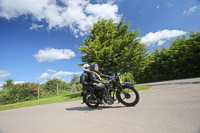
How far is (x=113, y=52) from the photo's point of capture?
9984mm

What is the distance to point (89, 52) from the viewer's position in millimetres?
9992

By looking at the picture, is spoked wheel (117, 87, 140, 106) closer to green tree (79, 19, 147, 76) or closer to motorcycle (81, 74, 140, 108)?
motorcycle (81, 74, 140, 108)

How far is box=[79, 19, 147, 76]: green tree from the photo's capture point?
9875 mm

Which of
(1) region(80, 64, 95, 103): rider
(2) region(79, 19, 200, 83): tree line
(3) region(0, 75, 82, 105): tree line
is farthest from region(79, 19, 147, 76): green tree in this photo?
(3) region(0, 75, 82, 105): tree line

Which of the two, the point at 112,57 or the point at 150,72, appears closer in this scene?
the point at 112,57

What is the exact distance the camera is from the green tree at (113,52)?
9875mm

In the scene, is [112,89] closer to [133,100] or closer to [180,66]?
[133,100]

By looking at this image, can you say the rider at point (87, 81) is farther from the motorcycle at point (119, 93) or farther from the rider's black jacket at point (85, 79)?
the motorcycle at point (119, 93)

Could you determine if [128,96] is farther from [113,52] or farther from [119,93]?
[113,52]

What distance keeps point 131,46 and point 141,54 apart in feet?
4.48

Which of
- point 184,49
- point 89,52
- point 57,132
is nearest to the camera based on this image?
point 57,132

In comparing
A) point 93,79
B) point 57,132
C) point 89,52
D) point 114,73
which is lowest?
point 57,132

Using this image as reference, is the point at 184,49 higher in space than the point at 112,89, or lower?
higher

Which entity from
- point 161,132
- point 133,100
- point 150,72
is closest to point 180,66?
point 150,72
